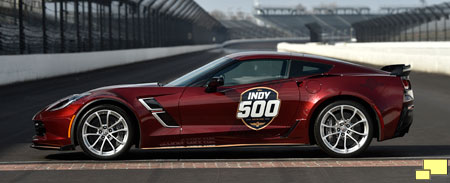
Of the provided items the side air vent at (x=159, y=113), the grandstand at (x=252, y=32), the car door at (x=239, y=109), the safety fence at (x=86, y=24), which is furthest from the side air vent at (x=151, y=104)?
the grandstand at (x=252, y=32)

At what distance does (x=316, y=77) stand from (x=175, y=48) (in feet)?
196

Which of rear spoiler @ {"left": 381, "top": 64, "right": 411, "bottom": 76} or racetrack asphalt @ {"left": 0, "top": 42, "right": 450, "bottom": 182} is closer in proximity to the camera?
racetrack asphalt @ {"left": 0, "top": 42, "right": 450, "bottom": 182}

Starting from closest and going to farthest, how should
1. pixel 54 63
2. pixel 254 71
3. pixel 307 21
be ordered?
1. pixel 254 71
2. pixel 54 63
3. pixel 307 21

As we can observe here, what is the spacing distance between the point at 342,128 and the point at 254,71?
1055mm

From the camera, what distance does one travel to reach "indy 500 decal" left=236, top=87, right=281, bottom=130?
7.13m

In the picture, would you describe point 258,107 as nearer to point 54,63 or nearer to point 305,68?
point 305,68

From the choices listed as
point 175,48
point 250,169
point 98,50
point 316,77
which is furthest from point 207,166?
point 175,48

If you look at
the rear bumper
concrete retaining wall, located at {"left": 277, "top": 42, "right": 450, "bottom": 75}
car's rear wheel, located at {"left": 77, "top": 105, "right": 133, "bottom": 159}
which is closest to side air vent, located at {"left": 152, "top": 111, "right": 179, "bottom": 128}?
car's rear wheel, located at {"left": 77, "top": 105, "right": 133, "bottom": 159}

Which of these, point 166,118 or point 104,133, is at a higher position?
point 166,118

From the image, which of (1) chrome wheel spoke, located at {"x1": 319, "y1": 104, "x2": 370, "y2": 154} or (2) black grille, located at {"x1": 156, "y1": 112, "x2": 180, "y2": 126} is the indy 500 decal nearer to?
(1) chrome wheel spoke, located at {"x1": 319, "y1": 104, "x2": 370, "y2": 154}

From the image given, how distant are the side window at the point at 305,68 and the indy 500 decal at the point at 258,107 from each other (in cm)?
33

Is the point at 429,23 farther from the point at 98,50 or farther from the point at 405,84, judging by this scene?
the point at 405,84

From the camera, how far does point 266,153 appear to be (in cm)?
774

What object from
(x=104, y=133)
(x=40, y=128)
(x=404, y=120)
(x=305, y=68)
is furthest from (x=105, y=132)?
(x=404, y=120)
